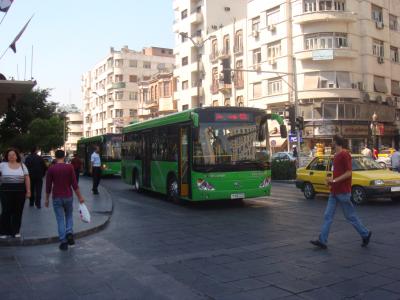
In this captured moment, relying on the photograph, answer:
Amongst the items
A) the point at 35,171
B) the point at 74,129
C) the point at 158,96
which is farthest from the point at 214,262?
the point at 74,129

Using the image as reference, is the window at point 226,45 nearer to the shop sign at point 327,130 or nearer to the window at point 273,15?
the window at point 273,15

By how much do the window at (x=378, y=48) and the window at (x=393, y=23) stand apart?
3.29 metres

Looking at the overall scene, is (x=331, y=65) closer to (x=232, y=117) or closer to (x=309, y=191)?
(x=309, y=191)

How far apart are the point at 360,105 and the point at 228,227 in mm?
37265

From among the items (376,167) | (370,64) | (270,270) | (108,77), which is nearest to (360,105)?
(370,64)

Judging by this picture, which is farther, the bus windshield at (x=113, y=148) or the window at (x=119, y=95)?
the window at (x=119, y=95)

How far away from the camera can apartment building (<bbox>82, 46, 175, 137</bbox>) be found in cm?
9356

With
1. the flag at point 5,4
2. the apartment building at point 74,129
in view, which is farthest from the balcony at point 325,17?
the apartment building at point 74,129

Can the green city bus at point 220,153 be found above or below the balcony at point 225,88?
below

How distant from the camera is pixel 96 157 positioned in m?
18.4

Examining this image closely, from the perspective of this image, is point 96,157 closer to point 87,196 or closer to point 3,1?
point 87,196

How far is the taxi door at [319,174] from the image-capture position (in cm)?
1535

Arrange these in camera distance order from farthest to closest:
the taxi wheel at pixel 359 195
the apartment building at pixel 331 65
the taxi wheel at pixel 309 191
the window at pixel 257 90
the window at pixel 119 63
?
the window at pixel 119 63 < the window at pixel 257 90 < the apartment building at pixel 331 65 < the taxi wheel at pixel 309 191 < the taxi wheel at pixel 359 195

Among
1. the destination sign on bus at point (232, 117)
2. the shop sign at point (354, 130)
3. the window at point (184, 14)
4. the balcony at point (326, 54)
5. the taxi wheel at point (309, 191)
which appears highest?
the window at point (184, 14)
